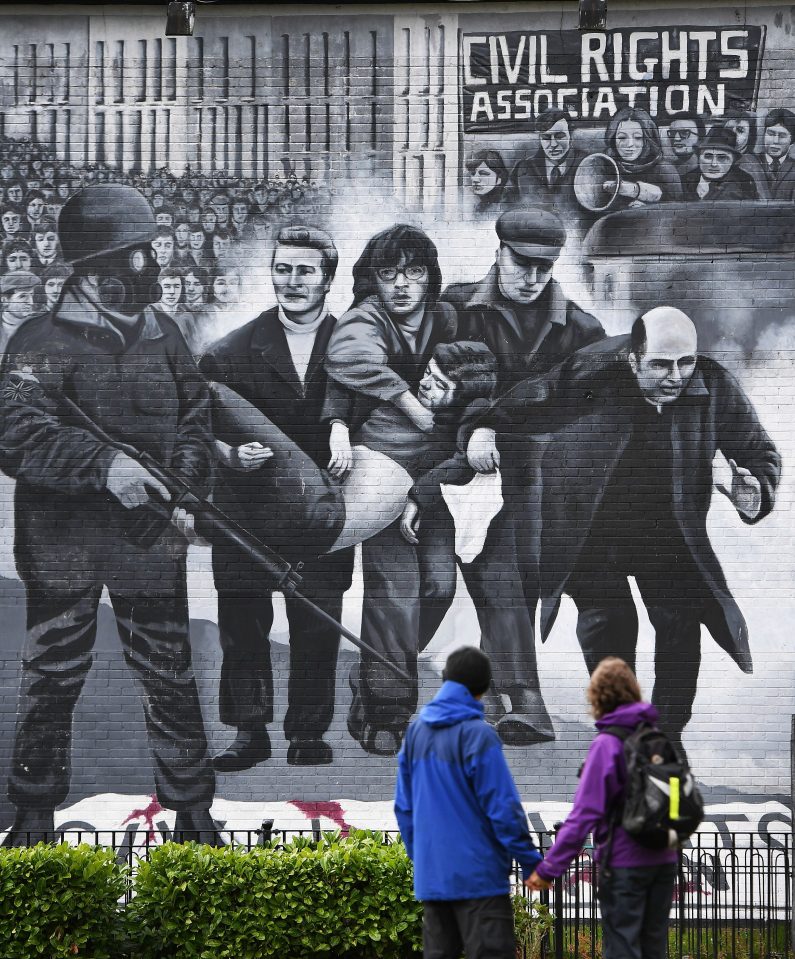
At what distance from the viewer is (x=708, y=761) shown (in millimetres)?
8695

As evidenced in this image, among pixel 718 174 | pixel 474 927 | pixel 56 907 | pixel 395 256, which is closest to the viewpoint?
pixel 474 927

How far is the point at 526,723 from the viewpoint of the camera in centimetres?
879

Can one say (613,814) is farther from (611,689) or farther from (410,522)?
(410,522)

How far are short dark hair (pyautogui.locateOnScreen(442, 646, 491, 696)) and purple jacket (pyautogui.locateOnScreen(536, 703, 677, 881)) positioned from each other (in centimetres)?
52

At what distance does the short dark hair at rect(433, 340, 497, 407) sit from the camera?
8977 millimetres

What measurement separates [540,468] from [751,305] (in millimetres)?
2221

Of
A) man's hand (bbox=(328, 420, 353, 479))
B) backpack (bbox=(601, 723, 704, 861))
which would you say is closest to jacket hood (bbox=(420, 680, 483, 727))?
backpack (bbox=(601, 723, 704, 861))

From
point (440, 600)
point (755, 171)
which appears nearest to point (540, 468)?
point (440, 600)

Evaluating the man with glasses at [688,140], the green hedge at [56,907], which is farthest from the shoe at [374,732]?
the man with glasses at [688,140]

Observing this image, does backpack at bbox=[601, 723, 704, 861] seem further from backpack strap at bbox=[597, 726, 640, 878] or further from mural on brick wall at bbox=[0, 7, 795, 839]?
mural on brick wall at bbox=[0, 7, 795, 839]

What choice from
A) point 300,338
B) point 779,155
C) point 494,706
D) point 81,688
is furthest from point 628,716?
point 779,155

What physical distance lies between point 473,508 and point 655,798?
4.97m

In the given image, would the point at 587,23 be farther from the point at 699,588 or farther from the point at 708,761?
the point at 708,761

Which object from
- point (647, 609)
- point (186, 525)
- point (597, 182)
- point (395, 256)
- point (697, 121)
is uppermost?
point (697, 121)
